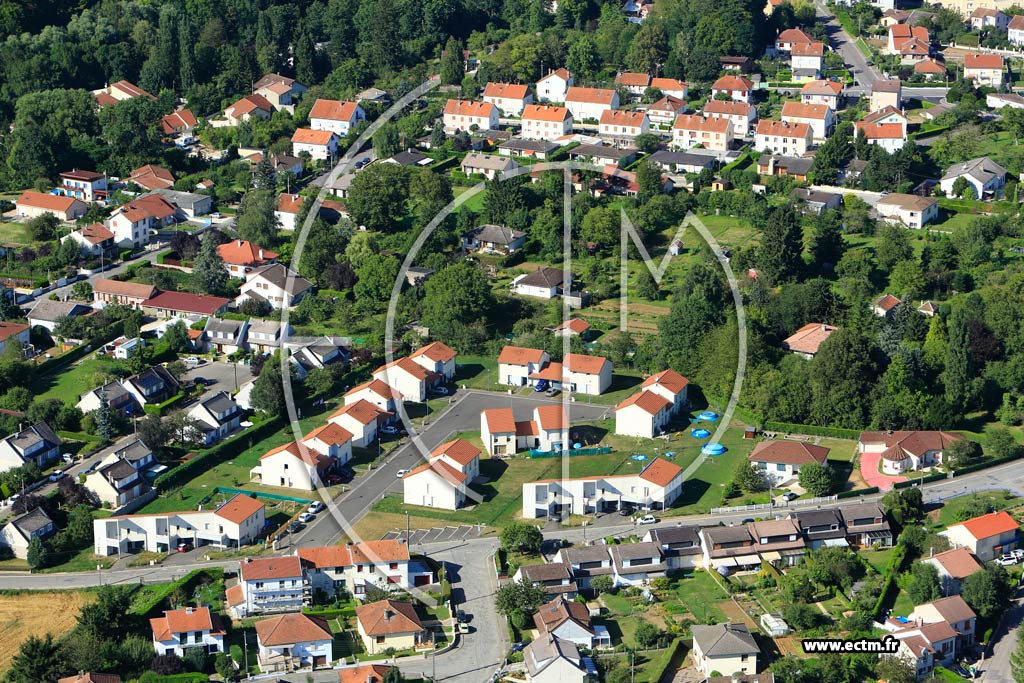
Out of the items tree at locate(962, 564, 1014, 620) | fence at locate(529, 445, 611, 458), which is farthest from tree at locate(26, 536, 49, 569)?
tree at locate(962, 564, 1014, 620)

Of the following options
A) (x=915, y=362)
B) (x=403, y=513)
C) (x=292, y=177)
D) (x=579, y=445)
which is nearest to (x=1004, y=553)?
(x=915, y=362)

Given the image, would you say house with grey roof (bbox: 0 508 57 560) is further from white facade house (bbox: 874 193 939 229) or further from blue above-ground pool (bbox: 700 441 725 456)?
white facade house (bbox: 874 193 939 229)

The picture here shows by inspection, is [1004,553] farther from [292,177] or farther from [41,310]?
[292,177]

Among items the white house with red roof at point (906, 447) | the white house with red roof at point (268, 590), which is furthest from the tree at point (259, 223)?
the white house with red roof at point (906, 447)

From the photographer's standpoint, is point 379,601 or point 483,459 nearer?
point 379,601

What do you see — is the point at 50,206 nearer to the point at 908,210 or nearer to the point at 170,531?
the point at 170,531
